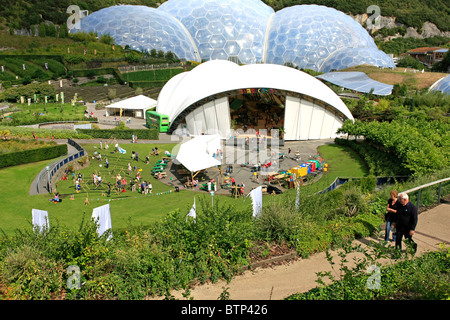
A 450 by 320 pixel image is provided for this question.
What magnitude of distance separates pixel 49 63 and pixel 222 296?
5316 cm

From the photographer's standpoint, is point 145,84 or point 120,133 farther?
point 145,84

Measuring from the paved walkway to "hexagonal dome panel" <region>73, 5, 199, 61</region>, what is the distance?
188 feet

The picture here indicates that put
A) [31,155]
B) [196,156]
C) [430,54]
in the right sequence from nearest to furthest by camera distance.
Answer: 1. [196,156]
2. [31,155]
3. [430,54]

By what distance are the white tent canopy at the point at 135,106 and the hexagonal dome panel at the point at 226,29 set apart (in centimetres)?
2615

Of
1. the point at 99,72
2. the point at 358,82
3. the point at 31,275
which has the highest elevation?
the point at 99,72

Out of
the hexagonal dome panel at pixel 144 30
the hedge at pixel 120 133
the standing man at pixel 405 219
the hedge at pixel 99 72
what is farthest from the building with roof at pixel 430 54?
the standing man at pixel 405 219

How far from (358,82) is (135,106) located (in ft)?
90.0

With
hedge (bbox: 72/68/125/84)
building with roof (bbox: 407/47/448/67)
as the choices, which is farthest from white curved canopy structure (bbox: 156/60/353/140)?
building with roof (bbox: 407/47/448/67)

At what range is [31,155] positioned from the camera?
22.7 meters

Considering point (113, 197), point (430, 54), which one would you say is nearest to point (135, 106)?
point (113, 197)

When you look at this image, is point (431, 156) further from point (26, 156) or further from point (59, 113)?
point (59, 113)

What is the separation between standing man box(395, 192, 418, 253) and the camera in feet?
23.9

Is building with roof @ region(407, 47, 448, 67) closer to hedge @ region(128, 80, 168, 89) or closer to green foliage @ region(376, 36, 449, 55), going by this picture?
green foliage @ region(376, 36, 449, 55)

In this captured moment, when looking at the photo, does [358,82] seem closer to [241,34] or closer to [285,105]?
[285,105]
